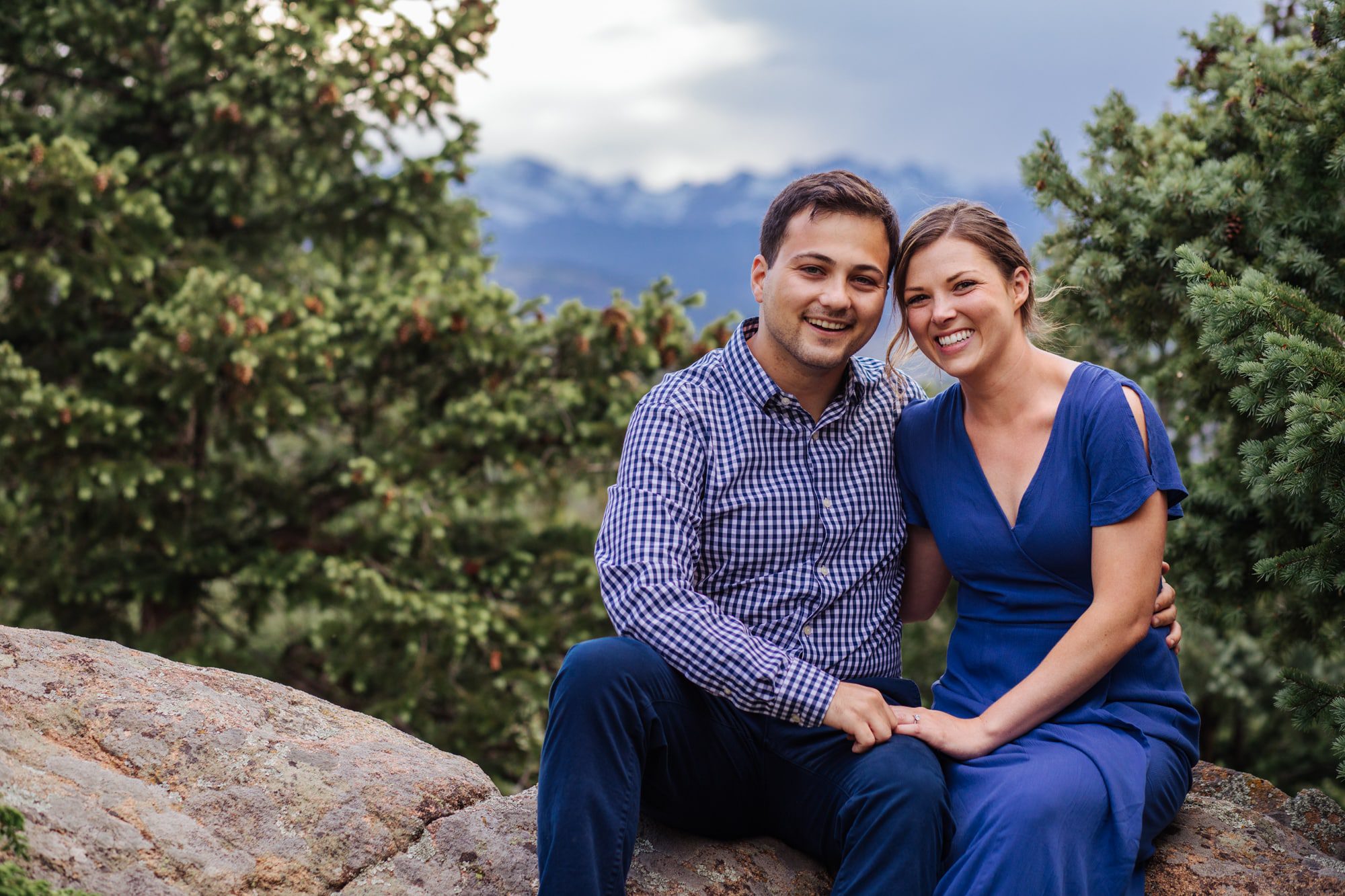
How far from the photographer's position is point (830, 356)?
117 inches

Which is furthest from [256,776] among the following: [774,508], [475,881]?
[774,508]

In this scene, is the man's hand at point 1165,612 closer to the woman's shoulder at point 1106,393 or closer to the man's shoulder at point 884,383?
the woman's shoulder at point 1106,393

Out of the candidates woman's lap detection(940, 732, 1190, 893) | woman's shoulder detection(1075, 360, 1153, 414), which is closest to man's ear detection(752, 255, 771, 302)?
woman's shoulder detection(1075, 360, 1153, 414)

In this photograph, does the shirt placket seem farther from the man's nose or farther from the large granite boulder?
the large granite boulder

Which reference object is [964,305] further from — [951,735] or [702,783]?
[702,783]

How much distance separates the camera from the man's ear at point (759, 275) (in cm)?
319

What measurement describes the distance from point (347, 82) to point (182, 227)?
5.31ft

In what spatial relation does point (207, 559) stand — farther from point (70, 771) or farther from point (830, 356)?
point (830, 356)

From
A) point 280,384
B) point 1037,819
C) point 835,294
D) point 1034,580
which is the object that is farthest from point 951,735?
point 280,384

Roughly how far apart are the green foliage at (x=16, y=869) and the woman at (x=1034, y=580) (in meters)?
1.84

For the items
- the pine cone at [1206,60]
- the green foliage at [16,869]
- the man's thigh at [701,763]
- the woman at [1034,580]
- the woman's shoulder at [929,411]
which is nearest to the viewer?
the green foliage at [16,869]

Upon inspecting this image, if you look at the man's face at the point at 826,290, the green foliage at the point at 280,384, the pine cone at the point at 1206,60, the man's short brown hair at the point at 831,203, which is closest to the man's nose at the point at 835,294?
the man's face at the point at 826,290

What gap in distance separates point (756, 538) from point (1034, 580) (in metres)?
0.73

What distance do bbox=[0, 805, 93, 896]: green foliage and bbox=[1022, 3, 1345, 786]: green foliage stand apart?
3061 mm
